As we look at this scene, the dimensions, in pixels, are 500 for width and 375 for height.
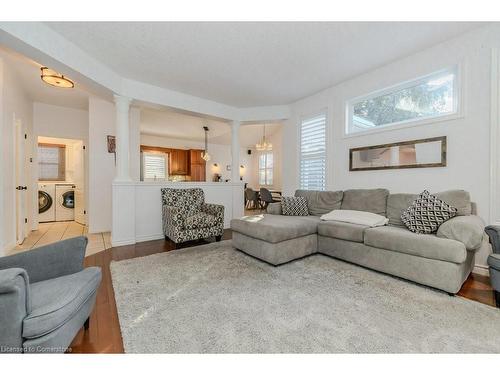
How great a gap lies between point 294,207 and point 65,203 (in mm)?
5990

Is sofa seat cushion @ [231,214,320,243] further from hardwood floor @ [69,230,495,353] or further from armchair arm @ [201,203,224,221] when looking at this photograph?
hardwood floor @ [69,230,495,353]

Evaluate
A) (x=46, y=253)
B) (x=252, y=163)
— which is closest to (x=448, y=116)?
(x=46, y=253)

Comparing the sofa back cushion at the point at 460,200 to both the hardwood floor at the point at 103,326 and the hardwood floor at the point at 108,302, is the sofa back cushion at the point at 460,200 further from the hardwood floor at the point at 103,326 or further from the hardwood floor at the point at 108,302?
the hardwood floor at the point at 103,326

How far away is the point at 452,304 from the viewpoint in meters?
1.83

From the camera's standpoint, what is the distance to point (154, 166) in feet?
26.7

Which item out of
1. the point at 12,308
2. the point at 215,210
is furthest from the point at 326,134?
the point at 12,308

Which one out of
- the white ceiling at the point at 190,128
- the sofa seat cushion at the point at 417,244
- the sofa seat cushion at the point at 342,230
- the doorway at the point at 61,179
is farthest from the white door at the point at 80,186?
the sofa seat cushion at the point at 417,244

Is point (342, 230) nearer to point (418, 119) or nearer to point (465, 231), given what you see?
point (465, 231)

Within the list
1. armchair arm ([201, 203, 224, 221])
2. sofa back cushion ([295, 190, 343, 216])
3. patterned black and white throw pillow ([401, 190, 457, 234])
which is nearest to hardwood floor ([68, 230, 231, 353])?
armchair arm ([201, 203, 224, 221])

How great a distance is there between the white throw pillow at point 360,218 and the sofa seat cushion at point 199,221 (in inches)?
68.6
